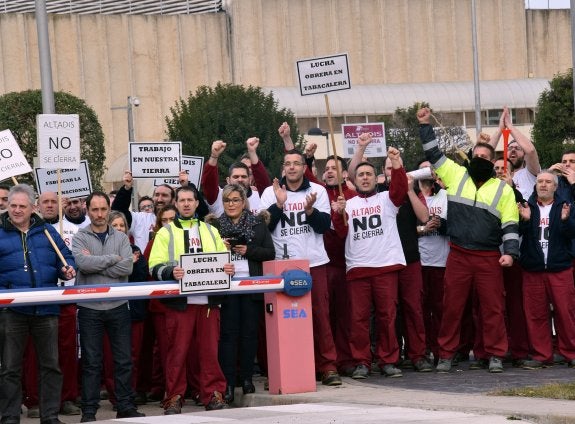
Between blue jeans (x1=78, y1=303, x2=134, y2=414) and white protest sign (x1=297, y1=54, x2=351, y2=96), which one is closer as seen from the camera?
blue jeans (x1=78, y1=303, x2=134, y2=414)

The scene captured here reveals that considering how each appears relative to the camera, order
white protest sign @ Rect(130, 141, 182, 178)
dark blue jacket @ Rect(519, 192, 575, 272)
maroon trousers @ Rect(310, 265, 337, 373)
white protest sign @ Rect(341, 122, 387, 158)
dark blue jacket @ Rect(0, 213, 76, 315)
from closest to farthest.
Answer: dark blue jacket @ Rect(0, 213, 76, 315) < maroon trousers @ Rect(310, 265, 337, 373) < dark blue jacket @ Rect(519, 192, 575, 272) < white protest sign @ Rect(130, 141, 182, 178) < white protest sign @ Rect(341, 122, 387, 158)

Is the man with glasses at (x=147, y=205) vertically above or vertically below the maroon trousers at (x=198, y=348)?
above

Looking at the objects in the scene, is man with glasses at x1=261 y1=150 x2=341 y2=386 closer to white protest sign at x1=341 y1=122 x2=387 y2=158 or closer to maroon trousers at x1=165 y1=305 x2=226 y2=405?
maroon trousers at x1=165 y1=305 x2=226 y2=405

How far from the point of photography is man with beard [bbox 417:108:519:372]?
14023mm

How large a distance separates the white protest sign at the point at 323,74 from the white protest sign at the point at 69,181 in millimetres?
2669

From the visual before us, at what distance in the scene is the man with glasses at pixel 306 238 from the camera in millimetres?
13852

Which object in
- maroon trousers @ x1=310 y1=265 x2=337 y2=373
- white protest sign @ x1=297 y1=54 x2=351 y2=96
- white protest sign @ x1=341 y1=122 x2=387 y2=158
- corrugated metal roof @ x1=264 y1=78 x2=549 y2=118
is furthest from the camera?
corrugated metal roof @ x1=264 y1=78 x2=549 y2=118

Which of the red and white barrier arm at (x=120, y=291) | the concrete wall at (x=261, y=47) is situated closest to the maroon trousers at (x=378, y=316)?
the red and white barrier arm at (x=120, y=291)

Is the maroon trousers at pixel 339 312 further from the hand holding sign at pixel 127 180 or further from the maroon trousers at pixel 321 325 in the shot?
the hand holding sign at pixel 127 180

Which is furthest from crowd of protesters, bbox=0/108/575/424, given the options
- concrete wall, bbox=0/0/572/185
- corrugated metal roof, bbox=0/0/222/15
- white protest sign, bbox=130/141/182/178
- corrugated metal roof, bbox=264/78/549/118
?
corrugated metal roof, bbox=0/0/222/15

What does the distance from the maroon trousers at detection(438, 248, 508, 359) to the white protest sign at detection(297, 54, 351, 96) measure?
114 inches

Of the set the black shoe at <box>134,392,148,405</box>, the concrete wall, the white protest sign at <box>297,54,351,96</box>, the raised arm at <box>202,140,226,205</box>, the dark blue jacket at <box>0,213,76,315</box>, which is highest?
the concrete wall

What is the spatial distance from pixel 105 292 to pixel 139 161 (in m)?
5.26

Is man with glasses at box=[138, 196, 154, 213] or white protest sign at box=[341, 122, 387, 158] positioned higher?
white protest sign at box=[341, 122, 387, 158]
